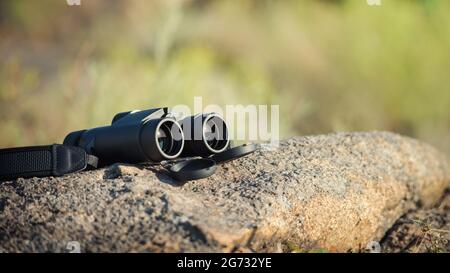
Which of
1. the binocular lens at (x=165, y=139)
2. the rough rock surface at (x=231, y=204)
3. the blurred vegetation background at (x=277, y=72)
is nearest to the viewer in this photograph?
the rough rock surface at (x=231, y=204)

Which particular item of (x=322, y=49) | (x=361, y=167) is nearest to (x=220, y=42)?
(x=322, y=49)

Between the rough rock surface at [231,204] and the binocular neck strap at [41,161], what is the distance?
6 cm

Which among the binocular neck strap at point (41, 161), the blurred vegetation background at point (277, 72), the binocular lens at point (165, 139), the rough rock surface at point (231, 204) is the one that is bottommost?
the rough rock surface at point (231, 204)

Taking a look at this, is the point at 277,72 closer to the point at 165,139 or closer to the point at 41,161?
the point at 165,139

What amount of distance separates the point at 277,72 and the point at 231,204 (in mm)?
5305

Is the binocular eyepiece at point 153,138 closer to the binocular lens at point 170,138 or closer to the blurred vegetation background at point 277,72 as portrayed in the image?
the binocular lens at point 170,138

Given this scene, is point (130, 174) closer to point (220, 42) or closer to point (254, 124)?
point (254, 124)

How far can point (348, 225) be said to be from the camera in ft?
11.1

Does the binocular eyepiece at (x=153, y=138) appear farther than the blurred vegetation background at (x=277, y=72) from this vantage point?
No

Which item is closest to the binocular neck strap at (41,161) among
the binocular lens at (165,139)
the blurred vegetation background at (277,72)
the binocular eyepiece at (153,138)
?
the binocular eyepiece at (153,138)

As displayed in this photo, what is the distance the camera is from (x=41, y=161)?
10.7 feet

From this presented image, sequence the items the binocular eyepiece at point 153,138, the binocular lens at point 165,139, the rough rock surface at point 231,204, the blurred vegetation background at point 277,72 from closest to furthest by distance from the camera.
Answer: the rough rock surface at point 231,204
the binocular eyepiece at point 153,138
the binocular lens at point 165,139
the blurred vegetation background at point 277,72

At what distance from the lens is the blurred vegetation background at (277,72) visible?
6.34 m

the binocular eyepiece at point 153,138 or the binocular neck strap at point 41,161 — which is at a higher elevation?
the binocular eyepiece at point 153,138
